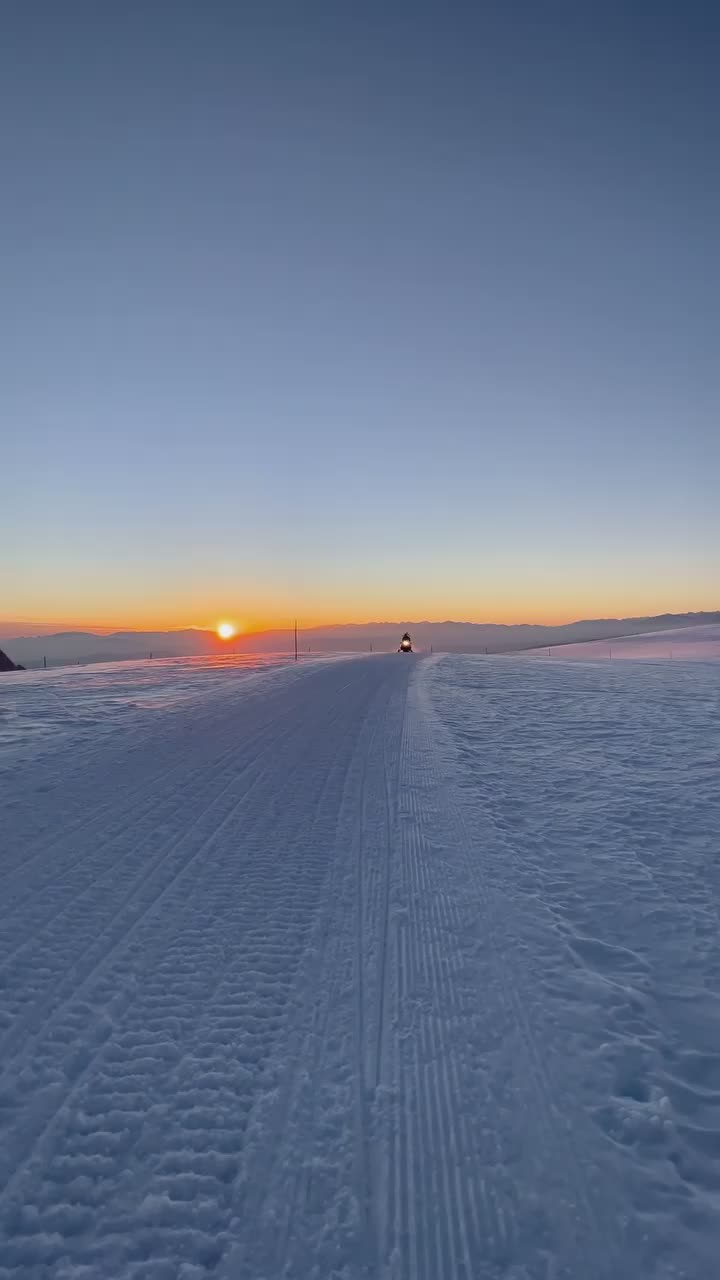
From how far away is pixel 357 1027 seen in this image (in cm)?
389

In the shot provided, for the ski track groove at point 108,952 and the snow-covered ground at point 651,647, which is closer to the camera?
the ski track groove at point 108,952

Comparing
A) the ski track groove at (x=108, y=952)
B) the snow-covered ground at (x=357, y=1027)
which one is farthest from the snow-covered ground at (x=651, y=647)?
the ski track groove at (x=108, y=952)

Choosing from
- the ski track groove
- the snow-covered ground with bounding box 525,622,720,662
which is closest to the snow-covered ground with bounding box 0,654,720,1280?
the ski track groove

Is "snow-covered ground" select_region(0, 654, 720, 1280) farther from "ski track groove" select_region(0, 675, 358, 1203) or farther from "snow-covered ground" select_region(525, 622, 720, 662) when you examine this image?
"snow-covered ground" select_region(525, 622, 720, 662)

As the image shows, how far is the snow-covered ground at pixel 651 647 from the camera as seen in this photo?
40438 mm

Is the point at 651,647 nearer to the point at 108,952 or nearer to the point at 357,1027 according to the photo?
the point at 357,1027

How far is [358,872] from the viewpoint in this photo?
600 centimetres

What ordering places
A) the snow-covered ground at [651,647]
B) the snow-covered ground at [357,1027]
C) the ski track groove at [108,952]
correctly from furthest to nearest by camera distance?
the snow-covered ground at [651,647]
the ski track groove at [108,952]
the snow-covered ground at [357,1027]

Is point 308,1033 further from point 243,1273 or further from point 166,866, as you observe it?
point 166,866

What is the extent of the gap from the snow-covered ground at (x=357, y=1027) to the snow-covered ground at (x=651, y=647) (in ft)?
107

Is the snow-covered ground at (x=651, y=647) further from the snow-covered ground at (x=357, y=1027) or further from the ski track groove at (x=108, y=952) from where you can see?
the ski track groove at (x=108, y=952)

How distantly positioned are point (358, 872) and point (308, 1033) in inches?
87.1

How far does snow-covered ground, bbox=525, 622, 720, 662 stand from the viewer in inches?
1592

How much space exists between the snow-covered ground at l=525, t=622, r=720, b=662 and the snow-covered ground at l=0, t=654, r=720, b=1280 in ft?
107
